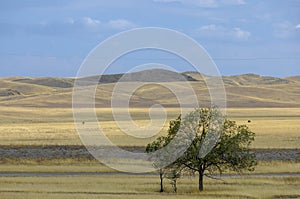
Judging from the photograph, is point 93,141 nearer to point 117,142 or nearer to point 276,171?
point 117,142

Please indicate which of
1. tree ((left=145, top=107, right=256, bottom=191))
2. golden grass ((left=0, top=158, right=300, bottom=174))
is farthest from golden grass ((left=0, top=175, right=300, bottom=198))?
golden grass ((left=0, top=158, right=300, bottom=174))

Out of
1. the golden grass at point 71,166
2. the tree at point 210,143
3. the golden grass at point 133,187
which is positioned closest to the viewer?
the golden grass at point 133,187

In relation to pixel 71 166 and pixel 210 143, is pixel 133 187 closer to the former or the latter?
pixel 210 143

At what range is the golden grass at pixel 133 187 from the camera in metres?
37.6

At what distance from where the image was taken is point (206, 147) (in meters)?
45.8

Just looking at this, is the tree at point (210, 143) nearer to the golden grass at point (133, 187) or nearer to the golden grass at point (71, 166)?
the golden grass at point (133, 187)

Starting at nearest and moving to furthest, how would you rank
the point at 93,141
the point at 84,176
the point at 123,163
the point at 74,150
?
the point at 84,176 < the point at 123,163 < the point at 74,150 < the point at 93,141

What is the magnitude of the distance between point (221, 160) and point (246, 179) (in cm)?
357

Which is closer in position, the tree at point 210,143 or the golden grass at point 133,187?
the golden grass at point 133,187

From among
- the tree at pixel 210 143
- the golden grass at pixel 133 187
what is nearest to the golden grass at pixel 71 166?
the golden grass at pixel 133 187

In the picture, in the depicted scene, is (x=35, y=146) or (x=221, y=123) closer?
(x=221, y=123)

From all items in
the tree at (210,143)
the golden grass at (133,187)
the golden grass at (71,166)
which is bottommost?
the golden grass at (133,187)

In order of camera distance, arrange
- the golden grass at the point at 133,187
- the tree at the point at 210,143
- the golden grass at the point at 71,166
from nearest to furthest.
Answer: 1. the golden grass at the point at 133,187
2. the tree at the point at 210,143
3. the golden grass at the point at 71,166

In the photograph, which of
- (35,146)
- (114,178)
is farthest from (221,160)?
(35,146)
